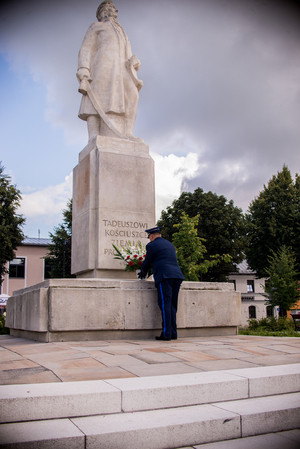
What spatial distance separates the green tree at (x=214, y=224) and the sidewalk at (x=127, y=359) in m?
30.6

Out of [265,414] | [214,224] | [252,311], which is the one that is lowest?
[252,311]

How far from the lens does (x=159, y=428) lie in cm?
293

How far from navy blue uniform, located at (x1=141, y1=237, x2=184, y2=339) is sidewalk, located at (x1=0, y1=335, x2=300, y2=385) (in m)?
0.60

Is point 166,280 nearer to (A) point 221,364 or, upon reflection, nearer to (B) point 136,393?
(A) point 221,364

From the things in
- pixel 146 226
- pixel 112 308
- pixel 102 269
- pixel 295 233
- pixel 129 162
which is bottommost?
pixel 112 308

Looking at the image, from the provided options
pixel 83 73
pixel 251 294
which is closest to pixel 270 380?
pixel 83 73

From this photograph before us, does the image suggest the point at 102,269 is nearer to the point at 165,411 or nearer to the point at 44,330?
the point at 44,330

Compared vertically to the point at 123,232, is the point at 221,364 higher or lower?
lower

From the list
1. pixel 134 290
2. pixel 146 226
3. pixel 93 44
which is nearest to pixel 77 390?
pixel 134 290

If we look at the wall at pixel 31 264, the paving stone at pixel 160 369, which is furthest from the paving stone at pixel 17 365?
the wall at pixel 31 264

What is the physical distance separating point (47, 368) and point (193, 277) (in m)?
16.6

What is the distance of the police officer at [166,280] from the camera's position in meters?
6.80

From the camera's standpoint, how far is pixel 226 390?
361 cm

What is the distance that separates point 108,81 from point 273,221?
29.9m
